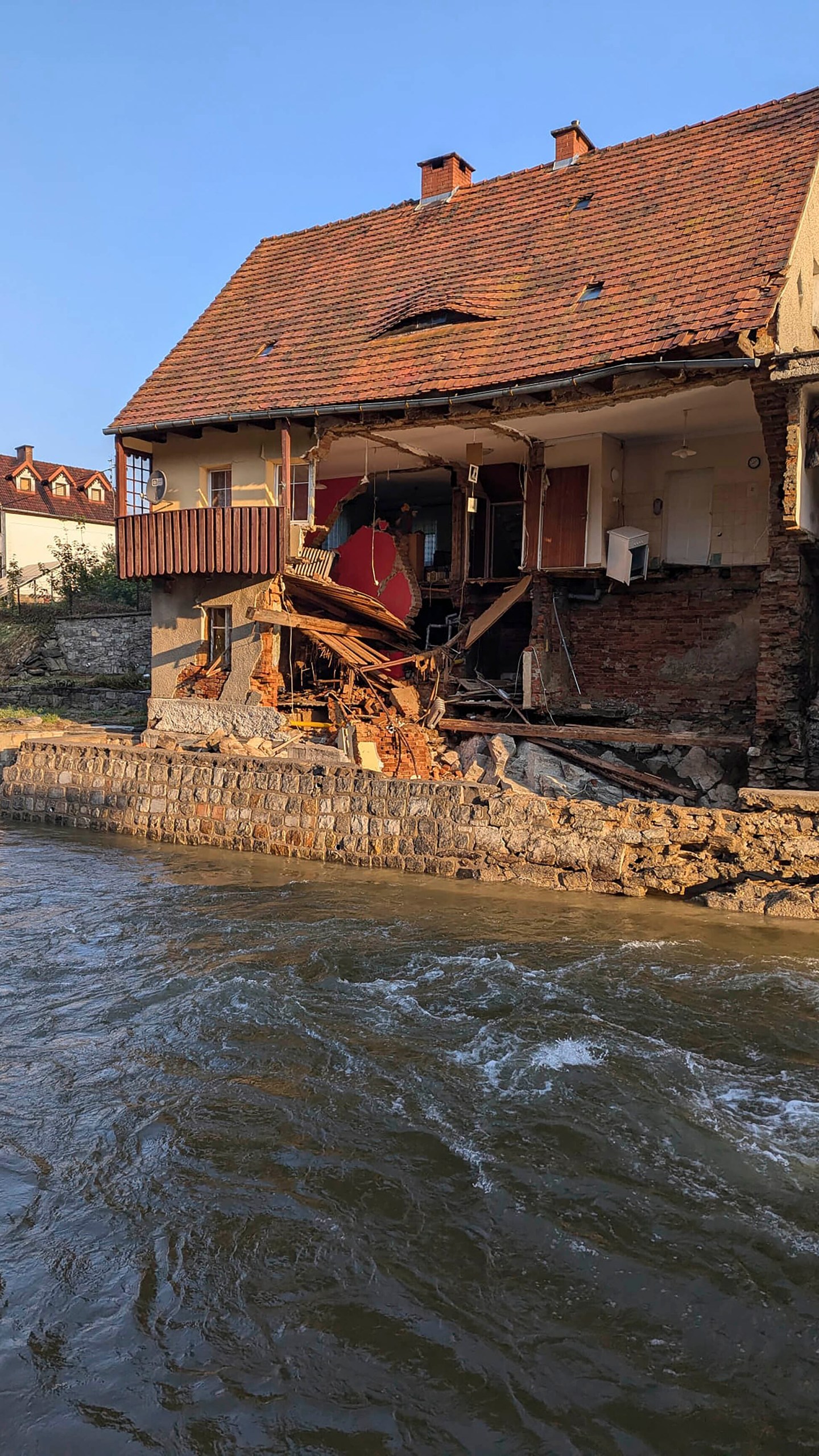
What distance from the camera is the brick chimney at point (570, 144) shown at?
18.7 meters

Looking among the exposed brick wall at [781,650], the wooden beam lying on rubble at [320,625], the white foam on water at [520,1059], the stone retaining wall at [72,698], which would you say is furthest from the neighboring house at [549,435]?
the white foam on water at [520,1059]

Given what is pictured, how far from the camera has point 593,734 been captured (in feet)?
48.0

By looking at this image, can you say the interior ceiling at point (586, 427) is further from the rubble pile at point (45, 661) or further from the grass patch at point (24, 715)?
the rubble pile at point (45, 661)

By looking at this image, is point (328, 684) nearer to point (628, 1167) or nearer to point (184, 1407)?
point (628, 1167)

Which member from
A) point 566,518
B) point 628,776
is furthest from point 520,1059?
point 566,518

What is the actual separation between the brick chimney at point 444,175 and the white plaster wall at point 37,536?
21.7 m

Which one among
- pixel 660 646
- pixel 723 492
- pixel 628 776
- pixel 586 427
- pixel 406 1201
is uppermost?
pixel 586 427

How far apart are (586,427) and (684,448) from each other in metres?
2.07

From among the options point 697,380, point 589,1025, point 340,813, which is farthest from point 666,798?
point 589,1025

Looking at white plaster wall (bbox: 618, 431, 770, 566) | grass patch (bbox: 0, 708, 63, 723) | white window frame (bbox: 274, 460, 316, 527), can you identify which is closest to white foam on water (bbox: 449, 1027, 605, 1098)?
white plaster wall (bbox: 618, 431, 770, 566)

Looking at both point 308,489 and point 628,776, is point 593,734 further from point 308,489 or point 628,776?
point 308,489

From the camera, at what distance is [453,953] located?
8688 mm

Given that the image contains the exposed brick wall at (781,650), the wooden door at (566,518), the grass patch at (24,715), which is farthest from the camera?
the grass patch at (24,715)

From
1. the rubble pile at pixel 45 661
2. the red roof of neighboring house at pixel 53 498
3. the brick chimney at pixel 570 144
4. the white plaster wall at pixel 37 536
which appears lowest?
the rubble pile at pixel 45 661
